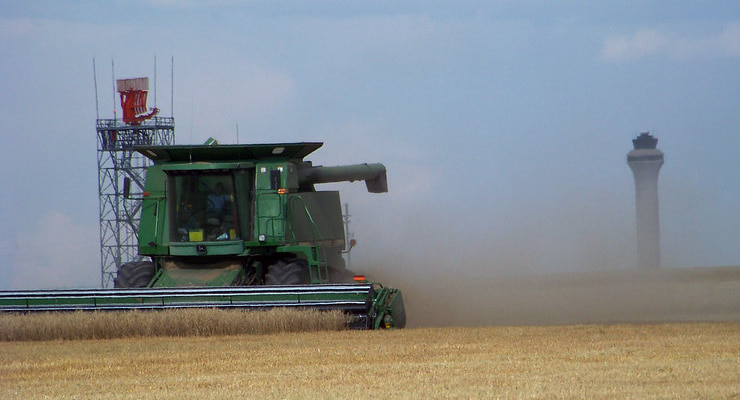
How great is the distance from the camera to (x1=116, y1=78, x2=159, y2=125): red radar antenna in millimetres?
48344

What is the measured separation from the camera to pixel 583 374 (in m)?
9.48

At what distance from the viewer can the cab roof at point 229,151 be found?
677 inches

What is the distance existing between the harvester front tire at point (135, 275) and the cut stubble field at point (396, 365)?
3156mm

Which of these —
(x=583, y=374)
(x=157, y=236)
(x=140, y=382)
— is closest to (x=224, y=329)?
(x=157, y=236)

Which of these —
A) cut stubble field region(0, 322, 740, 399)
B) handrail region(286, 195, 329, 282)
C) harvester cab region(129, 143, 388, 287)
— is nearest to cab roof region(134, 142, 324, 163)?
harvester cab region(129, 143, 388, 287)

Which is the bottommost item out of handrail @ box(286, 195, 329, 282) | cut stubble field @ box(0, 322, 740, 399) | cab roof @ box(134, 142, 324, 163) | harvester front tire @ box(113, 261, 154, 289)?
cut stubble field @ box(0, 322, 740, 399)

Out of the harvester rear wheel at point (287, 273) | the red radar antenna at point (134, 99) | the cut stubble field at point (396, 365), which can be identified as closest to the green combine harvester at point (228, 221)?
the harvester rear wheel at point (287, 273)

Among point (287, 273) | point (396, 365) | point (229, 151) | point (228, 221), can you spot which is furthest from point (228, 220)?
point (396, 365)

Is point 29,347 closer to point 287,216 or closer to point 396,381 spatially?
point 287,216

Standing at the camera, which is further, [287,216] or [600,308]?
[600,308]

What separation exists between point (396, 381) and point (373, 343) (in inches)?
138

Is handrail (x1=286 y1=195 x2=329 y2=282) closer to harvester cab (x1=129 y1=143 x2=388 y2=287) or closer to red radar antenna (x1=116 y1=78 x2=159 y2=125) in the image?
harvester cab (x1=129 y1=143 x2=388 y2=287)

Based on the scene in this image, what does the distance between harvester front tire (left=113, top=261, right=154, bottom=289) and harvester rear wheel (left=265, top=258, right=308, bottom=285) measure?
78.8 inches

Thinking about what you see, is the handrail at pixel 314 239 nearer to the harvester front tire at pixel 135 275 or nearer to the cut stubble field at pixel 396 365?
the harvester front tire at pixel 135 275
